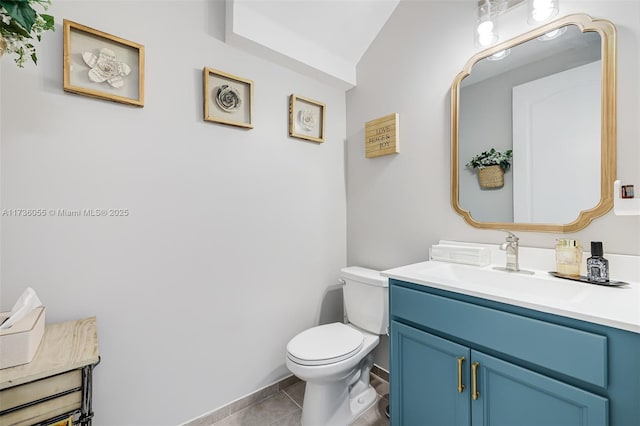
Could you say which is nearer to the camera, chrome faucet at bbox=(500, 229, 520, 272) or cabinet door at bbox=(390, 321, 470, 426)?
cabinet door at bbox=(390, 321, 470, 426)

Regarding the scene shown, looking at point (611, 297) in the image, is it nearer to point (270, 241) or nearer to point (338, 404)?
point (338, 404)

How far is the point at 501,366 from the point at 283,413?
4.25 ft

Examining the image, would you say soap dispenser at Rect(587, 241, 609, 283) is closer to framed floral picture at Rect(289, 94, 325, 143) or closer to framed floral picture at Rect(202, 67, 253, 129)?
framed floral picture at Rect(289, 94, 325, 143)

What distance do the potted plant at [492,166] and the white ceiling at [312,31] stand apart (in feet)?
3.75

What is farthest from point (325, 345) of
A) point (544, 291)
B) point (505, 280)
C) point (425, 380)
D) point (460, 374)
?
point (544, 291)

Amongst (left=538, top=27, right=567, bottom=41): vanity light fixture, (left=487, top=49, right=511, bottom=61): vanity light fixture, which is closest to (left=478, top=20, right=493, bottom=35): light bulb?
(left=487, top=49, right=511, bottom=61): vanity light fixture

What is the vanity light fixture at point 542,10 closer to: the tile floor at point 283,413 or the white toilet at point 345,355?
the white toilet at point 345,355

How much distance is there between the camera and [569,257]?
3.85ft

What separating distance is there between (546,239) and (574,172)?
32cm

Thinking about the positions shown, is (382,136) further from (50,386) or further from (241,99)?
(50,386)

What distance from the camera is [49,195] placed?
1191 mm

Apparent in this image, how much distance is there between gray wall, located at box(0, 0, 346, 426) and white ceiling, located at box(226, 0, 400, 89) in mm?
121

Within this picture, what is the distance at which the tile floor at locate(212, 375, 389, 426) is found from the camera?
5.29ft

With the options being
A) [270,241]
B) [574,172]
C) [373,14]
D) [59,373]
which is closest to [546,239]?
[574,172]
